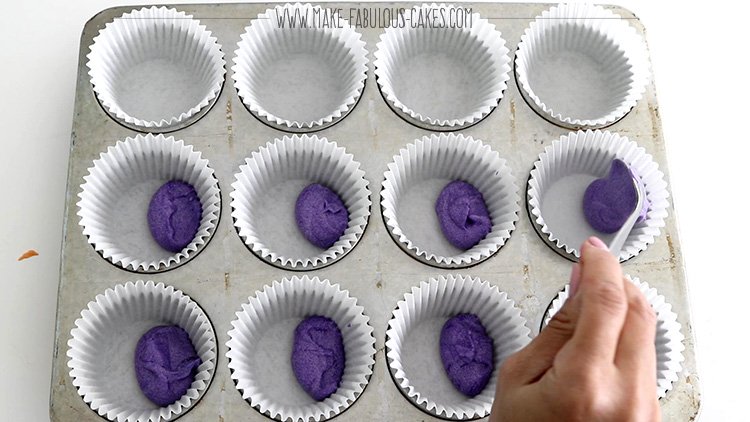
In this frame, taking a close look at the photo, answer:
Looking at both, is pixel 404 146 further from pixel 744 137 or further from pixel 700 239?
pixel 744 137

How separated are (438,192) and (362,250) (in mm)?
265

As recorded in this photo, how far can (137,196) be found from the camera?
1.72 metres

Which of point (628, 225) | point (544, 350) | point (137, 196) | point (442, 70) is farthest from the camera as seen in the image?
point (442, 70)

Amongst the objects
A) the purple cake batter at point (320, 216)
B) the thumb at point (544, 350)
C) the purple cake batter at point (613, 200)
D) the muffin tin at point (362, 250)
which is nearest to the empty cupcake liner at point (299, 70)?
the muffin tin at point (362, 250)

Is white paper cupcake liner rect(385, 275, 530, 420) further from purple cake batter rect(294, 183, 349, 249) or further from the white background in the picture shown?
the white background

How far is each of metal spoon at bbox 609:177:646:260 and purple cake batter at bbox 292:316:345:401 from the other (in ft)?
2.00

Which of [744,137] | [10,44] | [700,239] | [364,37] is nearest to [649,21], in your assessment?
[744,137]

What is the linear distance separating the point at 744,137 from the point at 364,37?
104cm

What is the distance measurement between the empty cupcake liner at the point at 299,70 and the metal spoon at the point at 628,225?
65cm

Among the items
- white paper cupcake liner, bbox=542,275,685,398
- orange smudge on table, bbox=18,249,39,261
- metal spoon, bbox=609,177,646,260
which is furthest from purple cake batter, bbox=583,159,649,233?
orange smudge on table, bbox=18,249,39,261

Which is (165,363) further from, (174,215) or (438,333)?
(438,333)

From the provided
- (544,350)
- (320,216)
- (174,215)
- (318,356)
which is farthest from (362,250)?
(544,350)

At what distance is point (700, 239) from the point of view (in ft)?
6.00

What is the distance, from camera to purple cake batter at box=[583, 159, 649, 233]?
158 centimetres
